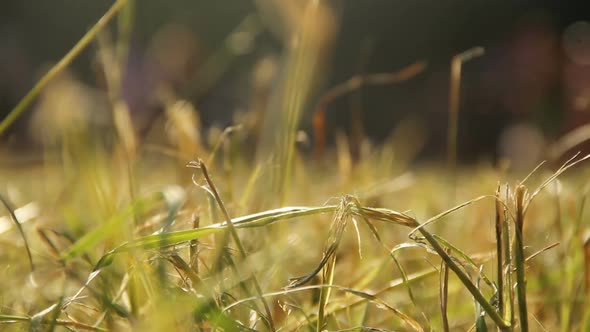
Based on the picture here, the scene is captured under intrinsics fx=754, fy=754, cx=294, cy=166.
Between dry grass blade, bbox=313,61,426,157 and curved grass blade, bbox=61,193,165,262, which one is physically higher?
dry grass blade, bbox=313,61,426,157

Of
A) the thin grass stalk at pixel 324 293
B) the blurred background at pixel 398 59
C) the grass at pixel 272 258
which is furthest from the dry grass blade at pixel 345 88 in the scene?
the blurred background at pixel 398 59

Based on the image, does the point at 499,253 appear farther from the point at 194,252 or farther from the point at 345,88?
the point at 345,88

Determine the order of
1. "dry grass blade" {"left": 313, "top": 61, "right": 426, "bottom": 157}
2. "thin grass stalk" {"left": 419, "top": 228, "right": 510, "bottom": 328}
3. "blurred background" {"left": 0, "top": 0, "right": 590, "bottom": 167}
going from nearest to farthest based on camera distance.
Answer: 1. "thin grass stalk" {"left": 419, "top": 228, "right": 510, "bottom": 328}
2. "dry grass blade" {"left": 313, "top": 61, "right": 426, "bottom": 157}
3. "blurred background" {"left": 0, "top": 0, "right": 590, "bottom": 167}

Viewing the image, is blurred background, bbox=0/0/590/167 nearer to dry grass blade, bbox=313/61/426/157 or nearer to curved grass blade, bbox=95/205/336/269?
dry grass blade, bbox=313/61/426/157

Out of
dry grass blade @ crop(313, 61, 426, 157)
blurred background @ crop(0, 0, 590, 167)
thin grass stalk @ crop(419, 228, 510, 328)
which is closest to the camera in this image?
thin grass stalk @ crop(419, 228, 510, 328)

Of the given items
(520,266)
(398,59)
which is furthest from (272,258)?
(398,59)

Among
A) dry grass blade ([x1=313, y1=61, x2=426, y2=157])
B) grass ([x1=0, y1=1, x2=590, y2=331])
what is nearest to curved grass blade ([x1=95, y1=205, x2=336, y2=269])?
grass ([x1=0, y1=1, x2=590, y2=331])

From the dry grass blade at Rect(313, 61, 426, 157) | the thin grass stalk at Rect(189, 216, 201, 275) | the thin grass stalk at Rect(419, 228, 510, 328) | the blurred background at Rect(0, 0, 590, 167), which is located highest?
the blurred background at Rect(0, 0, 590, 167)

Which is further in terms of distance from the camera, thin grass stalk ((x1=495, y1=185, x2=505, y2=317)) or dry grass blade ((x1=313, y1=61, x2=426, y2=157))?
dry grass blade ((x1=313, y1=61, x2=426, y2=157))

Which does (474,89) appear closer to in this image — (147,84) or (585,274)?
(147,84)

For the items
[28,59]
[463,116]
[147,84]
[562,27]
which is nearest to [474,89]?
[463,116]
